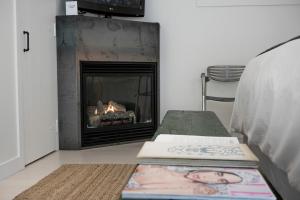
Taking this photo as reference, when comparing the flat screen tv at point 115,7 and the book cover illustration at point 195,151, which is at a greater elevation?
the flat screen tv at point 115,7

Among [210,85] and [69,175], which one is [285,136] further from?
[210,85]

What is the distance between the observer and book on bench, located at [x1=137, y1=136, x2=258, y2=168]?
619 mm

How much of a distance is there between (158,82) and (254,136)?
8.19ft

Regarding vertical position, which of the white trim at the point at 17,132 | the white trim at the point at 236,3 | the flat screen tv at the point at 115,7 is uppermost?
the white trim at the point at 236,3

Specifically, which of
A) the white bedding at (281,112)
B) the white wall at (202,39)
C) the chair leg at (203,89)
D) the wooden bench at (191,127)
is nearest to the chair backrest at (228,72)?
the chair leg at (203,89)

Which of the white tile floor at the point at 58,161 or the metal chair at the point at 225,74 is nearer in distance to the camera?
the white tile floor at the point at 58,161

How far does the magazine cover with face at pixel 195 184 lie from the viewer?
1.49 feet

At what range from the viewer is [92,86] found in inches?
131

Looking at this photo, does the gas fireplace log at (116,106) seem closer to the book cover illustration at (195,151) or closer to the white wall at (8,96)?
the white wall at (8,96)

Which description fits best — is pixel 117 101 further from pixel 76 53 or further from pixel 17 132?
pixel 17 132

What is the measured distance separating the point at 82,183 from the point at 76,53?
1.34 metres

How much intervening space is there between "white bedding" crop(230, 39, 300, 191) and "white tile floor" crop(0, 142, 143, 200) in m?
1.27

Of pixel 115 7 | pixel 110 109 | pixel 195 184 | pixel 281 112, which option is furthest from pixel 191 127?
pixel 115 7

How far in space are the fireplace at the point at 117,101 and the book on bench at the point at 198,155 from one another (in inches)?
96.9
